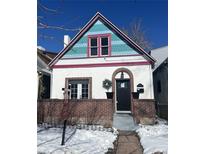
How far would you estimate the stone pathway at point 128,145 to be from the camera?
2683mm

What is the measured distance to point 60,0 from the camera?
207cm

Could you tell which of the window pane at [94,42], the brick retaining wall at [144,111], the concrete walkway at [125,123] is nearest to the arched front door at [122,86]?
the window pane at [94,42]

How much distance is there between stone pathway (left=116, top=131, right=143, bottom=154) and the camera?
2683 millimetres

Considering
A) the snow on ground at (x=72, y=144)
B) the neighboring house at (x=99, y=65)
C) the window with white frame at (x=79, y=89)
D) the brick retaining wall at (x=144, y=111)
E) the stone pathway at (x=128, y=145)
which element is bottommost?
the stone pathway at (x=128, y=145)

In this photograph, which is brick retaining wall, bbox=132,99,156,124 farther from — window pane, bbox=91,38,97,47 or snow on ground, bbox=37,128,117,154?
window pane, bbox=91,38,97,47

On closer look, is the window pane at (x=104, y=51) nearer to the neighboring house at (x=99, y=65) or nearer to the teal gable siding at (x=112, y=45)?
the neighboring house at (x=99, y=65)

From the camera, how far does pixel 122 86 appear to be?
6637 mm

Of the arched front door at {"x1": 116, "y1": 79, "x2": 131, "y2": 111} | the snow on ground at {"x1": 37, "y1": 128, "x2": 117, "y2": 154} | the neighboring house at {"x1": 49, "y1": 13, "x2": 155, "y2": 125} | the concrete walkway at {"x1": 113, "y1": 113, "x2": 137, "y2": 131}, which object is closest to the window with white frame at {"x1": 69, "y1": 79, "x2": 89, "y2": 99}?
the neighboring house at {"x1": 49, "y1": 13, "x2": 155, "y2": 125}

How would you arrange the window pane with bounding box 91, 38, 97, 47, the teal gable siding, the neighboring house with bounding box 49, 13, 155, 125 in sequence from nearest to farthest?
1. the neighboring house with bounding box 49, 13, 155, 125
2. the teal gable siding
3. the window pane with bounding box 91, 38, 97, 47

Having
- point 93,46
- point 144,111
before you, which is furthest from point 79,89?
point 144,111

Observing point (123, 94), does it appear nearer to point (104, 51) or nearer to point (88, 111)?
point (104, 51)
